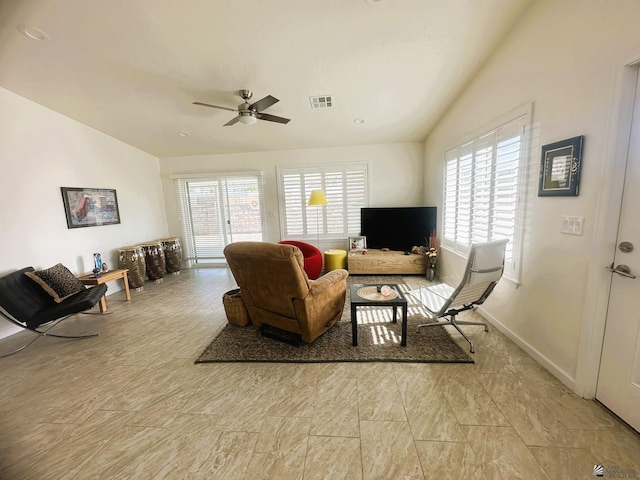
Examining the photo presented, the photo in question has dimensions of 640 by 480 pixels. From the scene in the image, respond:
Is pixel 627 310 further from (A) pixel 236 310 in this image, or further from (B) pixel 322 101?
(B) pixel 322 101

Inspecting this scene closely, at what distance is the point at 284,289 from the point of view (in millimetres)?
2100

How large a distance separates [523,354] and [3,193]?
580cm

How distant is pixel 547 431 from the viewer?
1.43m

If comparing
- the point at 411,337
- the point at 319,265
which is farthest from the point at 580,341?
the point at 319,265

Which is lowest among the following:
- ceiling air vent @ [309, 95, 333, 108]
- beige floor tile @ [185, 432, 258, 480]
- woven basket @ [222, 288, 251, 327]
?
beige floor tile @ [185, 432, 258, 480]

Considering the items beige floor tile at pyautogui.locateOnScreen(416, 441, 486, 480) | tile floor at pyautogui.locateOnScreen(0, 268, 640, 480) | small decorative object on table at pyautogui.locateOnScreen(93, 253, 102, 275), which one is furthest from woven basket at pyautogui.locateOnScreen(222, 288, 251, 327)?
small decorative object on table at pyautogui.locateOnScreen(93, 253, 102, 275)

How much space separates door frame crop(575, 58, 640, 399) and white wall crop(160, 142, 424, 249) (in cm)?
360

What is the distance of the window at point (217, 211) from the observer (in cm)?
534

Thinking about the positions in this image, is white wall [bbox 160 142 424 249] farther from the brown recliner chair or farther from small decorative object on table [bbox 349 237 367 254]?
the brown recliner chair

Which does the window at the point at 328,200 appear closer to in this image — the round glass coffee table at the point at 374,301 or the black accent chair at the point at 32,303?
the round glass coffee table at the point at 374,301

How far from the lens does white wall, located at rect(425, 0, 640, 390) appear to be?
1.47m

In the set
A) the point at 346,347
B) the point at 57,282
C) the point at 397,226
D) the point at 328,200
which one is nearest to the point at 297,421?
the point at 346,347

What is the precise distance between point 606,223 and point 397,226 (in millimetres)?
3142

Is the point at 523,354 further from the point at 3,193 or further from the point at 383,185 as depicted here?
the point at 3,193
